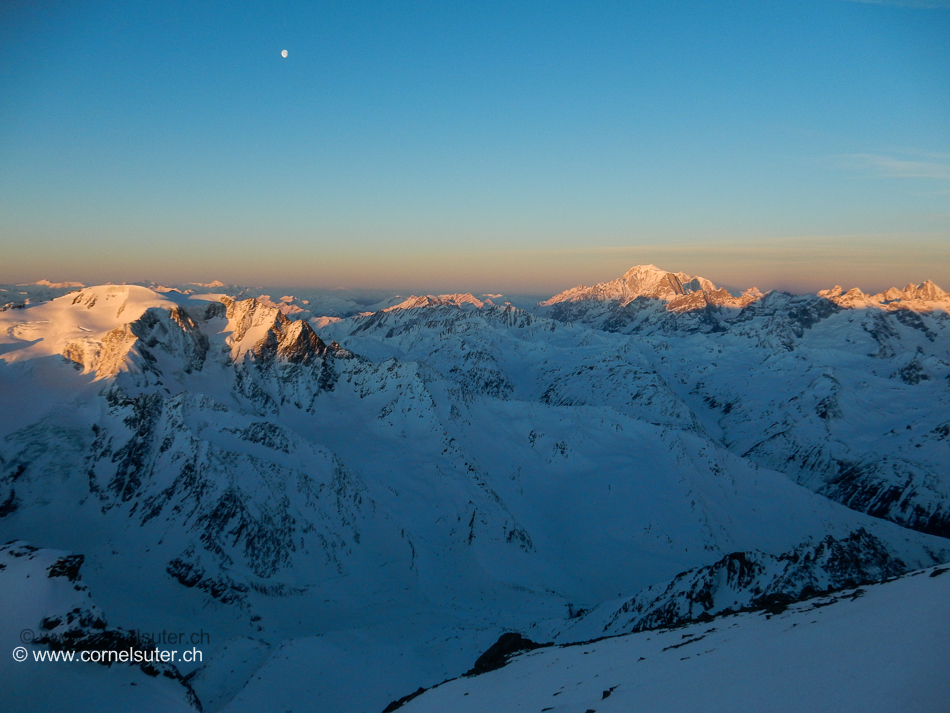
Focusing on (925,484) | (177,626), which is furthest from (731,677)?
(925,484)

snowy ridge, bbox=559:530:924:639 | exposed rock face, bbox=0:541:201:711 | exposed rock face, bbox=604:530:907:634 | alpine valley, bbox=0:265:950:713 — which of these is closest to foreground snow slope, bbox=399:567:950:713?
alpine valley, bbox=0:265:950:713

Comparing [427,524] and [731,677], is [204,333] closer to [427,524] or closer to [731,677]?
[427,524]

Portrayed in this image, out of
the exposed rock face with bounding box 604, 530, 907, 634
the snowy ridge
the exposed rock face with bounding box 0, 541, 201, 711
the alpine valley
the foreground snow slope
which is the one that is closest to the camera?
the foreground snow slope

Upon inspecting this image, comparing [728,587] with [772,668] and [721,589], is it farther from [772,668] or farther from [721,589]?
[772,668]

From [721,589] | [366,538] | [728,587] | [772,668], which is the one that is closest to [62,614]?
[772,668]

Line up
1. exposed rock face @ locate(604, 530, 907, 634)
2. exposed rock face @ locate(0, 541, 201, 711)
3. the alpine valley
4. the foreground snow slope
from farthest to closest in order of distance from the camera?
exposed rock face @ locate(604, 530, 907, 634), exposed rock face @ locate(0, 541, 201, 711), the alpine valley, the foreground snow slope

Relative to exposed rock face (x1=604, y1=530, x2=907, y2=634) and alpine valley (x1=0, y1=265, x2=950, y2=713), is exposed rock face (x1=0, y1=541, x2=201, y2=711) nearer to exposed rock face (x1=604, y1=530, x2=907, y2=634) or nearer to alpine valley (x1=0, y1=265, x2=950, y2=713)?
alpine valley (x1=0, y1=265, x2=950, y2=713)

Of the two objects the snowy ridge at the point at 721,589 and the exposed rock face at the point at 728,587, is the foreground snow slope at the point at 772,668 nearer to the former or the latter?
the snowy ridge at the point at 721,589
